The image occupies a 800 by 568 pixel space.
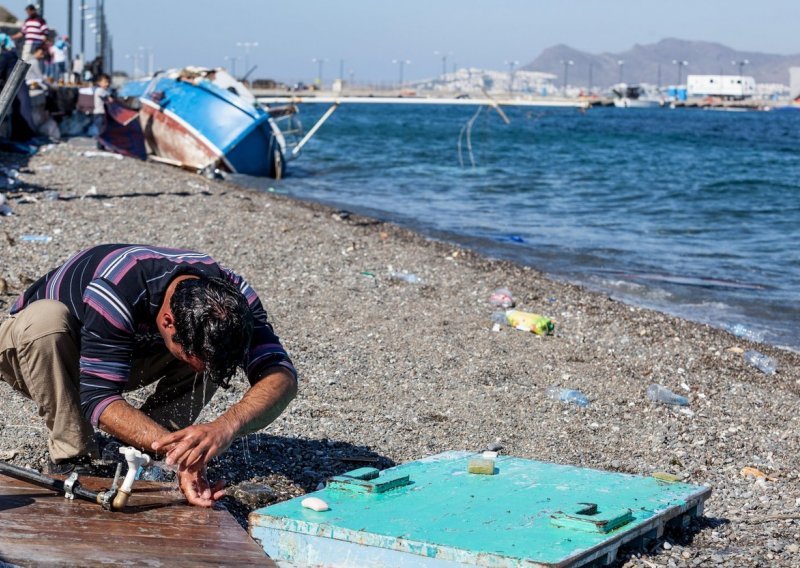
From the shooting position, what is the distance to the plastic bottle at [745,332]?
9328 millimetres

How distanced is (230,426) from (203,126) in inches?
742

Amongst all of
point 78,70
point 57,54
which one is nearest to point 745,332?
point 57,54

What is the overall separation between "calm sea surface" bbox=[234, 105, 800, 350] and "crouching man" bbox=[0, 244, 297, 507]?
6.94 meters

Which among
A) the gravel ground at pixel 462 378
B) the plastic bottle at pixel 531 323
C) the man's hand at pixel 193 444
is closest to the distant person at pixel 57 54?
the gravel ground at pixel 462 378

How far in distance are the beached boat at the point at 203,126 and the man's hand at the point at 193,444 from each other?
60.1 feet

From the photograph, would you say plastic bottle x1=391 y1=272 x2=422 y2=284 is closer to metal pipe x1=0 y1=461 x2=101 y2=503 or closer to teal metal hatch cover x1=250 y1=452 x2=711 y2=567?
teal metal hatch cover x1=250 y1=452 x2=711 y2=567

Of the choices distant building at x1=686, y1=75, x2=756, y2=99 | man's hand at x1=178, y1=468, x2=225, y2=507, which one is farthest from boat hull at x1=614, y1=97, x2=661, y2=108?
man's hand at x1=178, y1=468, x2=225, y2=507

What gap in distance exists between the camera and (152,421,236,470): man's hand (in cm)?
329

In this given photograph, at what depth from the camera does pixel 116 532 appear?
3.12 meters

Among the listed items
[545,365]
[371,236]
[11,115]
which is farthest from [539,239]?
[11,115]

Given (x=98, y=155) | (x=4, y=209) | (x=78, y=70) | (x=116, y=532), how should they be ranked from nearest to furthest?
(x=116, y=532)
(x=4, y=209)
(x=98, y=155)
(x=78, y=70)

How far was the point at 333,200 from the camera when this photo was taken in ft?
66.9

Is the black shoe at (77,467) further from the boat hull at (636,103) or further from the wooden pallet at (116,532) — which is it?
the boat hull at (636,103)

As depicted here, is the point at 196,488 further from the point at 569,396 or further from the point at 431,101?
the point at 431,101
